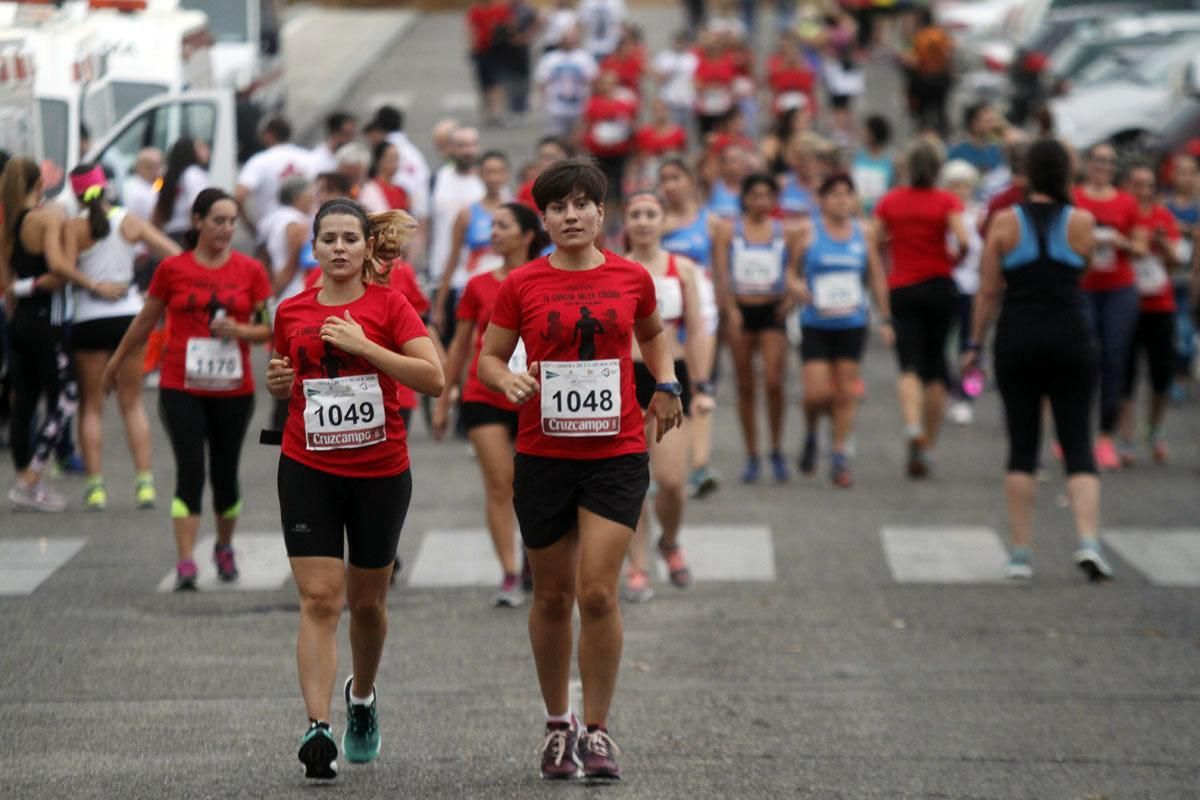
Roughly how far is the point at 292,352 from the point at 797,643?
3.46 metres

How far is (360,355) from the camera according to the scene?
696 centimetres

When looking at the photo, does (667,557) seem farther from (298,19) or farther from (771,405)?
(298,19)

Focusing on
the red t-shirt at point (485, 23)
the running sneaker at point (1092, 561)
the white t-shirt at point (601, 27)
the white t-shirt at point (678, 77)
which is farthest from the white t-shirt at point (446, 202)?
the red t-shirt at point (485, 23)

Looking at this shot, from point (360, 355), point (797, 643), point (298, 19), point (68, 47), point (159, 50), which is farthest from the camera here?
point (298, 19)

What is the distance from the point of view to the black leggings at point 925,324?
14.3 m

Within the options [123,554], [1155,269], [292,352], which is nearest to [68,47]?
[123,554]

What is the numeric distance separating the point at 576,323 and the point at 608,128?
55.0 feet

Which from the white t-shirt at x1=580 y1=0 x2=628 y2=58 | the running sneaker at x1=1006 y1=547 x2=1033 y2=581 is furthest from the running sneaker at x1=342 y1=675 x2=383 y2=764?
the white t-shirt at x1=580 y1=0 x2=628 y2=58

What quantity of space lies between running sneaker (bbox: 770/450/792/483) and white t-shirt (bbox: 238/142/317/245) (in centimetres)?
349

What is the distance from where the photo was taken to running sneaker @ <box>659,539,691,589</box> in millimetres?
11008

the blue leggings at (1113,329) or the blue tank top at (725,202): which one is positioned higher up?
the blue tank top at (725,202)

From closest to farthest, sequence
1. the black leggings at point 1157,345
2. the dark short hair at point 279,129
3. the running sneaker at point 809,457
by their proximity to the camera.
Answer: the running sneaker at point 809,457 → the black leggings at point 1157,345 → the dark short hair at point 279,129

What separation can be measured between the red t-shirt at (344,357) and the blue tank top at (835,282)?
6.99 m

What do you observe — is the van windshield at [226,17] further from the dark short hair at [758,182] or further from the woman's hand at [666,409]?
the woman's hand at [666,409]
